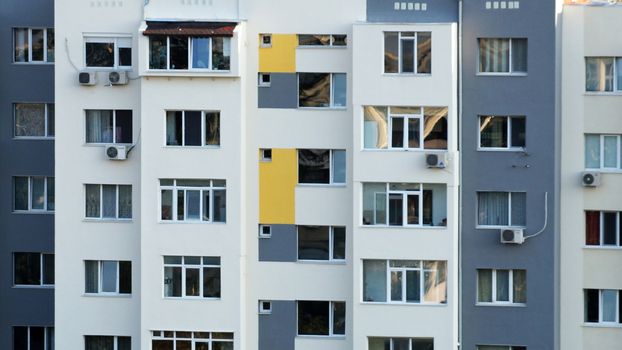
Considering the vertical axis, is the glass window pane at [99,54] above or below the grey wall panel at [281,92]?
above

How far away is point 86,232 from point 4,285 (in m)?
3.44

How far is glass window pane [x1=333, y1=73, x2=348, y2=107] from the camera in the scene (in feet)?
99.9

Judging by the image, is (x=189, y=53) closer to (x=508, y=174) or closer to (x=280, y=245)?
(x=280, y=245)

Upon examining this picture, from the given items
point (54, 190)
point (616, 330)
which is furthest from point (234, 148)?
point (616, 330)

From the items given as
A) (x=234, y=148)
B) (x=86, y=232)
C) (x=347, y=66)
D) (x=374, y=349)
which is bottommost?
(x=374, y=349)

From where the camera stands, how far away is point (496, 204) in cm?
3067

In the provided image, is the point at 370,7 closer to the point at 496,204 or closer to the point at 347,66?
the point at 347,66

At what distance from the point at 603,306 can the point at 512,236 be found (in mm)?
2892

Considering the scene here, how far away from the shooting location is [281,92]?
100 feet

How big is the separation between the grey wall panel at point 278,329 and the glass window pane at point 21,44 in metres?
8.97

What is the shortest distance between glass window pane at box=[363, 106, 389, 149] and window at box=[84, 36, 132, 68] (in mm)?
5709

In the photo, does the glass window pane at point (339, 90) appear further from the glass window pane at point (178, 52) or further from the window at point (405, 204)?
the glass window pane at point (178, 52)

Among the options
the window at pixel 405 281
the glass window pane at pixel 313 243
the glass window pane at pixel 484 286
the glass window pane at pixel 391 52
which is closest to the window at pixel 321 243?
the glass window pane at pixel 313 243

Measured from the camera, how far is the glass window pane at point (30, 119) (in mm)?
33000
